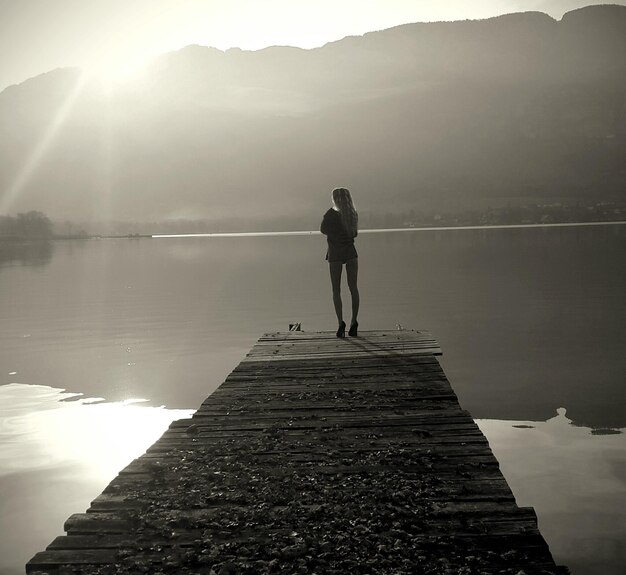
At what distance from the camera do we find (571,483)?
9570 mm

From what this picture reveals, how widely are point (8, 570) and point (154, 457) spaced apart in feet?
8.77

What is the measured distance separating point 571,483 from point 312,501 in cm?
624

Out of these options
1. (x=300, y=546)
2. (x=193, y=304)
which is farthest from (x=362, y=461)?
(x=193, y=304)

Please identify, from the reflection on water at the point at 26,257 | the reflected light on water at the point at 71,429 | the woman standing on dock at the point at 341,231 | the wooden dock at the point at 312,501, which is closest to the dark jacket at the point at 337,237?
the woman standing on dock at the point at 341,231

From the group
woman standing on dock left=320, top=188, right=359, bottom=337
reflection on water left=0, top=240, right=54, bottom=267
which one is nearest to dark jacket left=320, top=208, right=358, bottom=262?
woman standing on dock left=320, top=188, right=359, bottom=337

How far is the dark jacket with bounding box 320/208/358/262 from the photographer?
12664mm

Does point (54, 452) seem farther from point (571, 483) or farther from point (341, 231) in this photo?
point (571, 483)

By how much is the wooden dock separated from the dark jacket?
5.06 metres

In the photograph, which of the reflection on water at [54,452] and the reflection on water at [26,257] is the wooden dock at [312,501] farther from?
the reflection on water at [26,257]

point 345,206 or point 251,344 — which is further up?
point 345,206

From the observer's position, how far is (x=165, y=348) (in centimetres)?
2344

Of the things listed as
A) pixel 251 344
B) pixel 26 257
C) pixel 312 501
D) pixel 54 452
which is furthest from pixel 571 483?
pixel 26 257

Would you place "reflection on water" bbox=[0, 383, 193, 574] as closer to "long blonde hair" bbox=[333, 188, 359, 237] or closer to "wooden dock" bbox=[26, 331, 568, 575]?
"wooden dock" bbox=[26, 331, 568, 575]

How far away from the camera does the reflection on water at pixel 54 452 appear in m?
8.21
